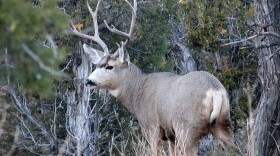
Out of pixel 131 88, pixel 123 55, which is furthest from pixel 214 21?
pixel 131 88

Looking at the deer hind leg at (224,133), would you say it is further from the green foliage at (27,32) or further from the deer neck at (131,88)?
the green foliage at (27,32)

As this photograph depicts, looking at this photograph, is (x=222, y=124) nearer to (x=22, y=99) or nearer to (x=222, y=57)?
(x=222, y=57)

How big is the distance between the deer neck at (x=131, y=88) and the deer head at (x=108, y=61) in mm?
83

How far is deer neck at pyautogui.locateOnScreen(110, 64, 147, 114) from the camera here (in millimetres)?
11297

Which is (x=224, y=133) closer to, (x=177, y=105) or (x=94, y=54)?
(x=177, y=105)

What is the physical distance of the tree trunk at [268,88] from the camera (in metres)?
9.23

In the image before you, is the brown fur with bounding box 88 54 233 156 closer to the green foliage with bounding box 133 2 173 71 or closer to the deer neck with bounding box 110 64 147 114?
the deer neck with bounding box 110 64 147 114

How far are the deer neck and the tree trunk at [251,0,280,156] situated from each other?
2.35 metres

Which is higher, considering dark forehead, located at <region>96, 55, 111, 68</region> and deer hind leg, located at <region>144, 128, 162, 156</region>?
dark forehead, located at <region>96, 55, 111, 68</region>

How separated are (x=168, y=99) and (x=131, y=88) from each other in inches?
62.2

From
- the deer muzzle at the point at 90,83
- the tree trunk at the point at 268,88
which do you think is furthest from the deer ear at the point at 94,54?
the tree trunk at the point at 268,88

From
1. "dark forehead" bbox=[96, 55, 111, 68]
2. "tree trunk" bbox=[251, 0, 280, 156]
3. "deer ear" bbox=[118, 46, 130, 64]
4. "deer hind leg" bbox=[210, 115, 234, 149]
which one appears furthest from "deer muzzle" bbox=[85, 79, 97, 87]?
"tree trunk" bbox=[251, 0, 280, 156]

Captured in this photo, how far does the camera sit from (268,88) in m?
9.36

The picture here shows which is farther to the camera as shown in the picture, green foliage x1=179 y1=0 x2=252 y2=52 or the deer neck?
the deer neck
